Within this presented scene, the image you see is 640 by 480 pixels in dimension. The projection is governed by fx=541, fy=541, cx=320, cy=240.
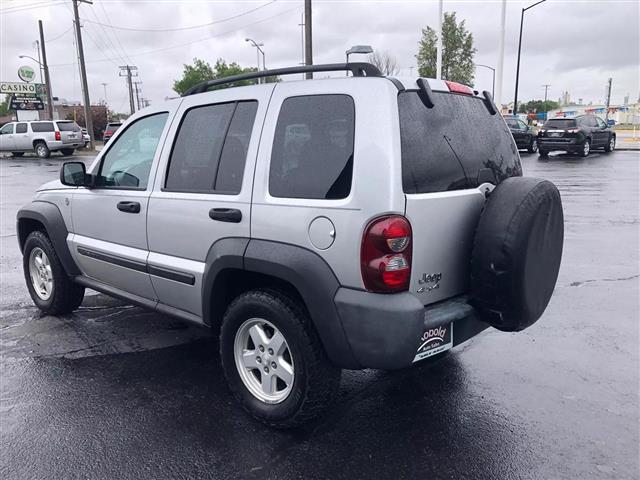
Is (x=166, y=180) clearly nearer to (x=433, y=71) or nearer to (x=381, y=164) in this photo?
(x=381, y=164)

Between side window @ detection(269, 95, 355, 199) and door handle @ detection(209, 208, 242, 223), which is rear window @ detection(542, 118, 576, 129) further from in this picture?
door handle @ detection(209, 208, 242, 223)

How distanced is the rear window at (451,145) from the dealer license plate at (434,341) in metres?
0.71

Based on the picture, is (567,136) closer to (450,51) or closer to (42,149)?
(450,51)

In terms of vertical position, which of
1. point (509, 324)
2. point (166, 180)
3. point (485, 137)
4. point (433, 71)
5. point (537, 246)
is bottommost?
point (509, 324)

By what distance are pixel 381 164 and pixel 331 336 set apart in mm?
892

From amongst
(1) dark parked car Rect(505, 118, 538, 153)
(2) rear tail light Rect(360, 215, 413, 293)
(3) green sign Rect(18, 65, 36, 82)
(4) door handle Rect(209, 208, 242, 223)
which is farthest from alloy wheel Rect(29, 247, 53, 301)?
(3) green sign Rect(18, 65, 36, 82)

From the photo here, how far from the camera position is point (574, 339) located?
14.3 ft

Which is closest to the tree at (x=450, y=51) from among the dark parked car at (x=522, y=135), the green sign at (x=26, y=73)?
the dark parked car at (x=522, y=135)

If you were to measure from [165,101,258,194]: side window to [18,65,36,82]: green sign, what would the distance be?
54.4 metres

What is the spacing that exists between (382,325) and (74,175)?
114 inches

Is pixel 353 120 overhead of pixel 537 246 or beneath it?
overhead

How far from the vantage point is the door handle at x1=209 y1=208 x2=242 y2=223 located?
3.08 m

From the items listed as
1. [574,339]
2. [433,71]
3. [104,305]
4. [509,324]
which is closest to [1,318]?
[104,305]

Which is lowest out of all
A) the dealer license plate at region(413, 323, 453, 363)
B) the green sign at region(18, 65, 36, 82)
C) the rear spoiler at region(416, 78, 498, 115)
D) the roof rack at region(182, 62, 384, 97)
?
the dealer license plate at region(413, 323, 453, 363)
